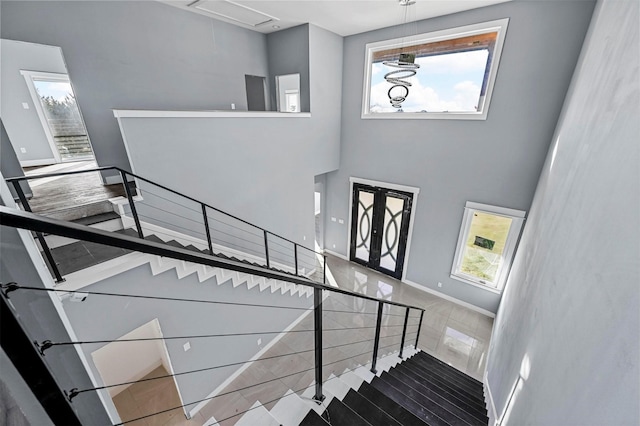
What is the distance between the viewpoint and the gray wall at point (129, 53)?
10.4ft

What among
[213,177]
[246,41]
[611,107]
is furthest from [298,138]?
[611,107]

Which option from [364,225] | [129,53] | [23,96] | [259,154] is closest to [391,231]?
[364,225]

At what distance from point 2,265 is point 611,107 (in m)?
2.91

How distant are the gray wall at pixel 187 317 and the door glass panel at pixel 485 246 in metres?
3.67

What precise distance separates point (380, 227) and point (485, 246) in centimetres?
216

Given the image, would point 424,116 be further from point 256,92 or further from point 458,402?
point 458,402

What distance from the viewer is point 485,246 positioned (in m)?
4.77

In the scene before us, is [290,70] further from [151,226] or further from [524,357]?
[524,357]

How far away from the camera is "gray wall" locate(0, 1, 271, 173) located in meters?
3.16

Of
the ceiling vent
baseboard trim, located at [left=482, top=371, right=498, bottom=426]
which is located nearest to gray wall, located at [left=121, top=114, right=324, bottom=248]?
the ceiling vent

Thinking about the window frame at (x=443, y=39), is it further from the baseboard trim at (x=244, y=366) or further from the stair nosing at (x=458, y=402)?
the baseboard trim at (x=244, y=366)

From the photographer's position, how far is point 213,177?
3672 mm

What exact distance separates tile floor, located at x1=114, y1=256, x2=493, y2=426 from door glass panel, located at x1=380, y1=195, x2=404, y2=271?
61cm

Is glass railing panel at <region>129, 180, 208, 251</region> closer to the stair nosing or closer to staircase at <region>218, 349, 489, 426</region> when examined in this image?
staircase at <region>218, 349, 489, 426</region>
